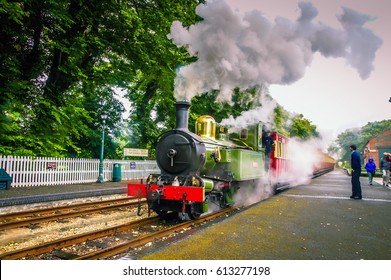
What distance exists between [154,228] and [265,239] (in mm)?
2597

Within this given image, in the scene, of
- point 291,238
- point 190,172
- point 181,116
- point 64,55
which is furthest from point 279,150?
point 64,55

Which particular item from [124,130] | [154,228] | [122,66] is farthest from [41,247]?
[124,130]

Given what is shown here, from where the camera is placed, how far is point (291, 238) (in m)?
4.60

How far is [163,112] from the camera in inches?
868

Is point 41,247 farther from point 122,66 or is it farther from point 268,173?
point 122,66

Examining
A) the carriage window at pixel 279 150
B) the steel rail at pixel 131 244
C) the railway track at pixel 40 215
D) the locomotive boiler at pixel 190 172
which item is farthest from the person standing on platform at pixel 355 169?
the railway track at pixel 40 215

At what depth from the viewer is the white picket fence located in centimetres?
1149

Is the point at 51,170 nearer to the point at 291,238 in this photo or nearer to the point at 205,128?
the point at 205,128

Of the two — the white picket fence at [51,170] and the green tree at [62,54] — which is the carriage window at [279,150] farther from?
the white picket fence at [51,170]

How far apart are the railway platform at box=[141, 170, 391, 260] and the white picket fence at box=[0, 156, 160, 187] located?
9.78m

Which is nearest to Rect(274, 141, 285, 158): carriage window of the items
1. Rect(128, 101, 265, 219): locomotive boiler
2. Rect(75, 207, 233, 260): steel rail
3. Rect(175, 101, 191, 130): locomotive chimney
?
Rect(128, 101, 265, 219): locomotive boiler

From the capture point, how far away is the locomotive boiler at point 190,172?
20.0 ft

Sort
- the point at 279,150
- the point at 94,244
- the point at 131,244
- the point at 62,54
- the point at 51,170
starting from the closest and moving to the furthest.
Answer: the point at 131,244 < the point at 94,244 < the point at 279,150 < the point at 62,54 < the point at 51,170

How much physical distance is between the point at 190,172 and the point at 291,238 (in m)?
2.66
